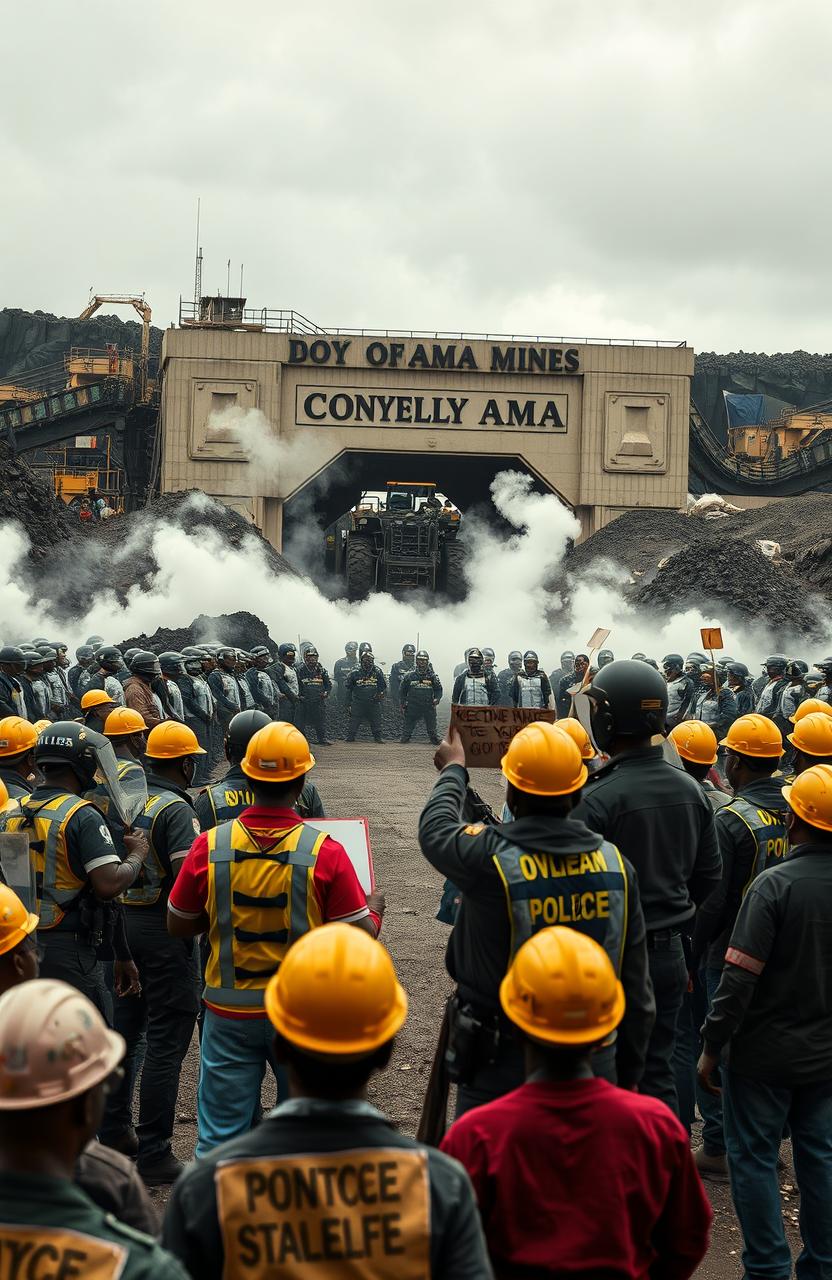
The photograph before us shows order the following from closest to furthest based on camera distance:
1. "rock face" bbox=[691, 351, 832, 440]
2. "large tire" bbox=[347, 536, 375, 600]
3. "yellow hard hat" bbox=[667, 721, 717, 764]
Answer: "yellow hard hat" bbox=[667, 721, 717, 764]
"large tire" bbox=[347, 536, 375, 600]
"rock face" bbox=[691, 351, 832, 440]

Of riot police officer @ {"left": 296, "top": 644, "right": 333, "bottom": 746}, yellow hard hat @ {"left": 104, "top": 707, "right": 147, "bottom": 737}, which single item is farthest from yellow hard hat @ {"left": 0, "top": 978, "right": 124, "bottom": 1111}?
riot police officer @ {"left": 296, "top": 644, "right": 333, "bottom": 746}

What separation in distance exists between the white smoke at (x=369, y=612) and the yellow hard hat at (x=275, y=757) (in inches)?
984

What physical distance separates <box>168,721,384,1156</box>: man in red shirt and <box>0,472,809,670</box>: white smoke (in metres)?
25.1

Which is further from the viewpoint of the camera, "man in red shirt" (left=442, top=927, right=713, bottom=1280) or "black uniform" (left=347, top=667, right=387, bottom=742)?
"black uniform" (left=347, top=667, right=387, bottom=742)

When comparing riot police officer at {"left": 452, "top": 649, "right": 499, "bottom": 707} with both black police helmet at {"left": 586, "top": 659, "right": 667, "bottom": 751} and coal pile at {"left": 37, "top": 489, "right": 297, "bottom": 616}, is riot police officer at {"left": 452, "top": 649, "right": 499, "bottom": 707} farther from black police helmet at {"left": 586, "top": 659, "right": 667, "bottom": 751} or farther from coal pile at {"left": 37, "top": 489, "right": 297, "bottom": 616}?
black police helmet at {"left": 586, "top": 659, "right": 667, "bottom": 751}

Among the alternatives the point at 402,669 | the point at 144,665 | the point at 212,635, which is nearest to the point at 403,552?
the point at 402,669

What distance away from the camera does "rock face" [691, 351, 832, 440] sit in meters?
77.2

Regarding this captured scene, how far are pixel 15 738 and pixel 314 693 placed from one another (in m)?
17.2

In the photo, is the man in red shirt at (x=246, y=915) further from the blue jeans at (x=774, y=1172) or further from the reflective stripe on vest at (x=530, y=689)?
the reflective stripe on vest at (x=530, y=689)

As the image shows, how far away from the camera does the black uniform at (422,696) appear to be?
78.2ft

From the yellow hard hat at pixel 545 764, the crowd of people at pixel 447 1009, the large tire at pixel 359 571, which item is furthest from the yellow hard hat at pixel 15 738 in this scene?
the large tire at pixel 359 571

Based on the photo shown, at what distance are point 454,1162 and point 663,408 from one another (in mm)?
39236

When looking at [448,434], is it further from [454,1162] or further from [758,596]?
[454,1162]

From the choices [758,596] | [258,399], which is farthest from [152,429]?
[758,596]
